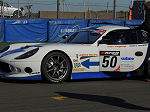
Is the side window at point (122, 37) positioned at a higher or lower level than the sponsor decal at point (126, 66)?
higher

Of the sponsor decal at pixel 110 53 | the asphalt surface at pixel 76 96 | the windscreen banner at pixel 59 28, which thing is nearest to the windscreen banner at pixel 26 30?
the windscreen banner at pixel 59 28

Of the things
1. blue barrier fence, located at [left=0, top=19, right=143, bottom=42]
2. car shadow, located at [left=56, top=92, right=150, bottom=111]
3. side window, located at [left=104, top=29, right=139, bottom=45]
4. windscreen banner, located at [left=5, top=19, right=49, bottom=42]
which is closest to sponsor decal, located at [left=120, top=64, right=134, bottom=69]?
side window, located at [left=104, top=29, right=139, bottom=45]

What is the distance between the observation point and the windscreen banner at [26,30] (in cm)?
2295

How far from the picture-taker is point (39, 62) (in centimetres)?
723

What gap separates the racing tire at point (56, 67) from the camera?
7.29 meters

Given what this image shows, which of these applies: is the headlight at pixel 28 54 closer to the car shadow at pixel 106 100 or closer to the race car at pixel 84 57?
the race car at pixel 84 57

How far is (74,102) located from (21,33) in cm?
1847

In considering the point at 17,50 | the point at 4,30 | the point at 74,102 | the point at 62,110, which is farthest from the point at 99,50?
the point at 4,30

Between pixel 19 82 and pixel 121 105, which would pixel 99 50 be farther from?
pixel 121 105

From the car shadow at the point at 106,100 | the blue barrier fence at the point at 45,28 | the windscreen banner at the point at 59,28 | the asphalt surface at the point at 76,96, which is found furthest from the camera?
the windscreen banner at the point at 59,28

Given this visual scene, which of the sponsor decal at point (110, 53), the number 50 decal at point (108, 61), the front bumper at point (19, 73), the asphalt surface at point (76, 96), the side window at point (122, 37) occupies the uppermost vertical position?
the side window at point (122, 37)

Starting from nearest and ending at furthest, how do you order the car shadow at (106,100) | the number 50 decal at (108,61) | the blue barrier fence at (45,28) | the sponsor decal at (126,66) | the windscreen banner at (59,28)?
the car shadow at (106,100) < the number 50 decal at (108,61) < the sponsor decal at (126,66) < the blue barrier fence at (45,28) < the windscreen banner at (59,28)

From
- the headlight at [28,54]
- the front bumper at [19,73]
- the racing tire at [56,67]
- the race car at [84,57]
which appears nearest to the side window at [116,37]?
the race car at [84,57]

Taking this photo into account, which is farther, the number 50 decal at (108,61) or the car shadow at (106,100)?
the number 50 decal at (108,61)
